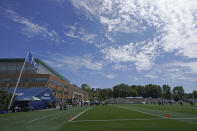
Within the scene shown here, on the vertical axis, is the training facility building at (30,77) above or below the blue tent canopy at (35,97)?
above

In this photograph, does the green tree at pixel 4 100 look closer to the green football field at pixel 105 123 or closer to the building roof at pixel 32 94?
the building roof at pixel 32 94

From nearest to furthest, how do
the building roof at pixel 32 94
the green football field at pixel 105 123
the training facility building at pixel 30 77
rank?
the green football field at pixel 105 123 → the building roof at pixel 32 94 → the training facility building at pixel 30 77

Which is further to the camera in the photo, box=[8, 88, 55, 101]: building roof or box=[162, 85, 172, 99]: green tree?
box=[162, 85, 172, 99]: green tree

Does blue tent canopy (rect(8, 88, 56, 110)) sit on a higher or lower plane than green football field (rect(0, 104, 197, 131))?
higher

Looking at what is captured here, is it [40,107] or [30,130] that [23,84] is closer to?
[40,107]

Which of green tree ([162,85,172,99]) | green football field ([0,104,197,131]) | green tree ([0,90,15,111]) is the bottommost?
green football field ([0,104,197,131])

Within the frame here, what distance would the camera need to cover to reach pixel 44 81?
58812mm

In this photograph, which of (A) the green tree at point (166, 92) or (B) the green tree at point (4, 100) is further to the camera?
(A) the green tree at point (166, 92)

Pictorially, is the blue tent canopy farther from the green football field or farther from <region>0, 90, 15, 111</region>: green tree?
the green football field

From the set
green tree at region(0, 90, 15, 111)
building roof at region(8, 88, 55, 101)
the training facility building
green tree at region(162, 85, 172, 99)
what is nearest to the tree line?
green tree at region(162, 85, 172, 99)

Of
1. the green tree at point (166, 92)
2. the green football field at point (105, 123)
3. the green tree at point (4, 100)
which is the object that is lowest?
the green football field at point (105, 123)

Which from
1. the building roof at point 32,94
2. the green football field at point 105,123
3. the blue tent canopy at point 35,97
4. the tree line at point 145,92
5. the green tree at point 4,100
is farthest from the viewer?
the tree line at point 145,92

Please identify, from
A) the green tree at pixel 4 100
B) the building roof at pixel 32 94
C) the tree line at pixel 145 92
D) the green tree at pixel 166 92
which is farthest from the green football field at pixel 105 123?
the green tree at pixel 166 92

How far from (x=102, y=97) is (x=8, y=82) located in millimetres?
127237
